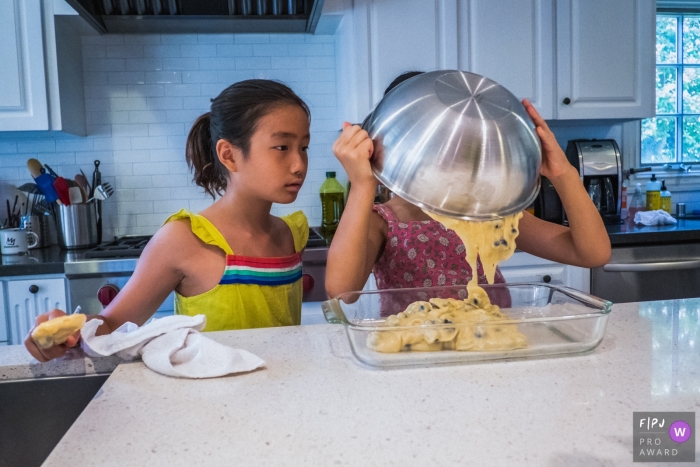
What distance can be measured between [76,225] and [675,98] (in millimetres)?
3001

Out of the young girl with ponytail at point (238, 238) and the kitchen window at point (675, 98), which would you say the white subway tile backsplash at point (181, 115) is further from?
the kitchen window at point (675, 98)

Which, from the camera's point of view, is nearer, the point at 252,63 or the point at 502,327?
the point at 502,327

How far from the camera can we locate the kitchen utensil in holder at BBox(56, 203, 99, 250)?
2.21m

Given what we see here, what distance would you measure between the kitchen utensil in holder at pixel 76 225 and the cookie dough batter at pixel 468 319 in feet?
5.90

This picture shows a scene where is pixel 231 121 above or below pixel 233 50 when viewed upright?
below

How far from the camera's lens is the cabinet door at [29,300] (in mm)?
1903

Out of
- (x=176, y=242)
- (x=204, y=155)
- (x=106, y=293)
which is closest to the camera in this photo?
(x=176, y=242)

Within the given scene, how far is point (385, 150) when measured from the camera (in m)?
0.65

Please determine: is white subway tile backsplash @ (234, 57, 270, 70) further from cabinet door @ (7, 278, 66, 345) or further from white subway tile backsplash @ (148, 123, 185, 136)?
cabinet door @ (7, 278, 66, 345)

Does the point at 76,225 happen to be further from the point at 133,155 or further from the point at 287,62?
the point at 287,62

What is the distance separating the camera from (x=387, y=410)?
23.9 inches

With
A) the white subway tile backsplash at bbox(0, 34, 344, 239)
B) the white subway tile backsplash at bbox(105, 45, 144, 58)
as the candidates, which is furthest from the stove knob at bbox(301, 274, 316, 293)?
the white subway tile backsplash at bbox(105, 45, 144, 58)

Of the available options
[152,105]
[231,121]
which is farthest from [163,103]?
[231,121]

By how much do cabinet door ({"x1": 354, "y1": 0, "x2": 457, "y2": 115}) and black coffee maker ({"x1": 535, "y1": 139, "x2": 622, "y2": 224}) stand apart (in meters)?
0.72
